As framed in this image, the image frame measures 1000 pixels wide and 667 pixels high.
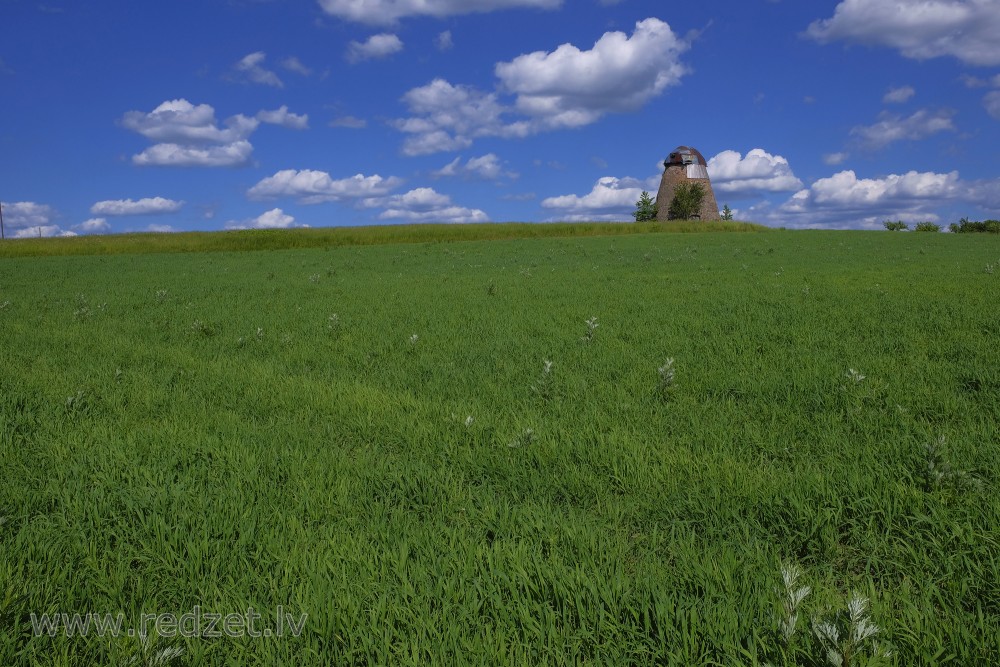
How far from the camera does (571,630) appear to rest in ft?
8.86

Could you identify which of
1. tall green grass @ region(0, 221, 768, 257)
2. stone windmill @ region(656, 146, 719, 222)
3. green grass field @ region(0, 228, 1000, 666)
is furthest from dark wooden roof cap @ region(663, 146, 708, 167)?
green grass field @ region(0, 228, 1000, 666)

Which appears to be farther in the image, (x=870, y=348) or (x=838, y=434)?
(x=870, y=348)

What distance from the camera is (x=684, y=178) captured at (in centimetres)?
10794

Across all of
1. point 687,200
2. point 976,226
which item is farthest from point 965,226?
point 687,200

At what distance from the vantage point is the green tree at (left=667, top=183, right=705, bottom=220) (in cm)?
10200

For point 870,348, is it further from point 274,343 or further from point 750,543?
point 274,343

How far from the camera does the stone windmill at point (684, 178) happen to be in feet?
355

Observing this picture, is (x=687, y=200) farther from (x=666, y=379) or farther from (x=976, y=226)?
(x=666, y=379)

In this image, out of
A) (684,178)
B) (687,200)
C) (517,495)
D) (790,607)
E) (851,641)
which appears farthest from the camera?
(684,178)

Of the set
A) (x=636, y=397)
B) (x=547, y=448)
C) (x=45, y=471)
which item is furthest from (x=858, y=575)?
(x=45, y=471)

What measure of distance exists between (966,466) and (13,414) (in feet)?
28.4

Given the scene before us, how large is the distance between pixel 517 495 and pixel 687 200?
106828mm

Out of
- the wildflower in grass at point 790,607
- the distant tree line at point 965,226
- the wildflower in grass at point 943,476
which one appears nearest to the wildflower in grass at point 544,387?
the wildflower in grass at point 943,476

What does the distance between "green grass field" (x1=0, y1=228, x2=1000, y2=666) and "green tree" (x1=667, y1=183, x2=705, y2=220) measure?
9983 cm
